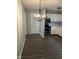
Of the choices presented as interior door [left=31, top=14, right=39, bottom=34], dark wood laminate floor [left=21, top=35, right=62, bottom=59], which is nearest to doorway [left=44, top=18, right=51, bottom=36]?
interior door [left=31, top=14, right=39, bottom=34]

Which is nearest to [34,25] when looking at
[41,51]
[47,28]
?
[47,28]

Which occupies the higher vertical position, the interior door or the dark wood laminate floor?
the interior door

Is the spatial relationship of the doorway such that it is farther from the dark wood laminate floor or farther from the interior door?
the dark wood laminate floor

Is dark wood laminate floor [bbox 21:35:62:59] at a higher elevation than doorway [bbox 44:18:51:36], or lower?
lower

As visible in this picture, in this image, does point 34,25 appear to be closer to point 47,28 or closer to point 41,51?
point 47,28

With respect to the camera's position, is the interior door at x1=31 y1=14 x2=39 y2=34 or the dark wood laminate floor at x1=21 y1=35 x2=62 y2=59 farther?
the interior door at x1=31 y1=14 x2=39 y2=34

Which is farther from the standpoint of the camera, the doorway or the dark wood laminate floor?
the doorway

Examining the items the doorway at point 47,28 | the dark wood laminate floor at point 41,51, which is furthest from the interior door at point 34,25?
the dark wood laminate floor at point 41,51

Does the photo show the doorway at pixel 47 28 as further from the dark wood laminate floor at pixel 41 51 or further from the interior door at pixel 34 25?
the dark wood laminate floor at pixel 41 51

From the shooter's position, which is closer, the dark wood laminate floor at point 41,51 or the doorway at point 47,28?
the dark wood laminate floor at point 41,51
